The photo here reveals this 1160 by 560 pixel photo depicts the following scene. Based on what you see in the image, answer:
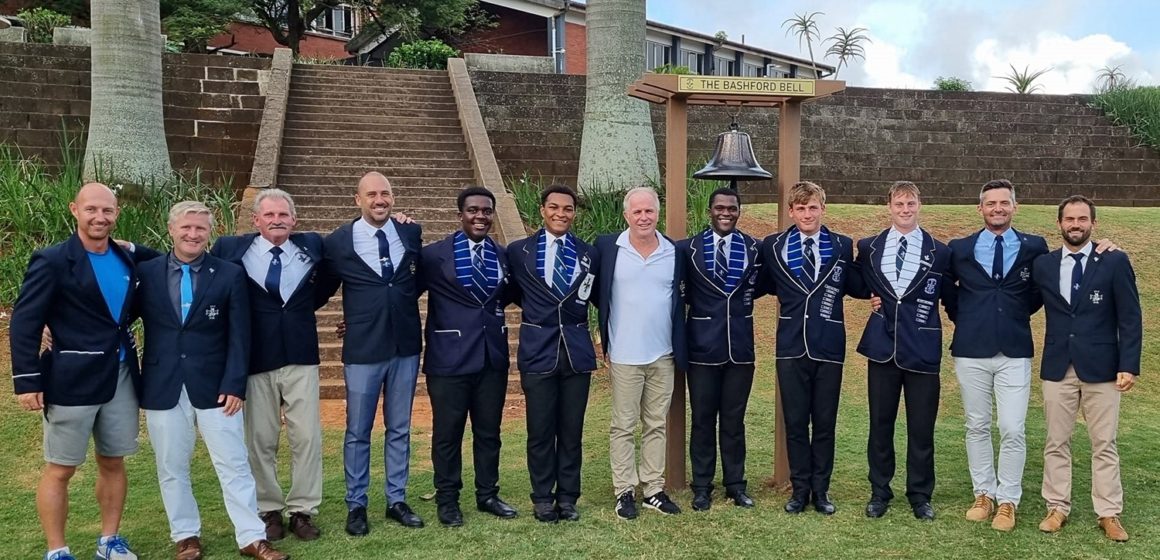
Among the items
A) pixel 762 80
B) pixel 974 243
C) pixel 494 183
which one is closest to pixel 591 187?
pixel 494 183

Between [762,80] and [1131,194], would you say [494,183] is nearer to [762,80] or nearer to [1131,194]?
[762,80]

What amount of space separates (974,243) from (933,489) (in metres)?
1.36

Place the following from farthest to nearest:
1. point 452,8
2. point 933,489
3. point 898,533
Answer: point 452,8, point 933,489, point 898,533

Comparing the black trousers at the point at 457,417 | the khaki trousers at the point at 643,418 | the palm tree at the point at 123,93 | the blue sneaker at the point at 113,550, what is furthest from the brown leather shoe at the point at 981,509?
the palm tree at the point at 123,93

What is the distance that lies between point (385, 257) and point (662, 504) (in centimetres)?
194

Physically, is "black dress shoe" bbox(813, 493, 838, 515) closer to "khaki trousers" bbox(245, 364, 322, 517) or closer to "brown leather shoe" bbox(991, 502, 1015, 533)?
"brown leather shoe" bbox(991, 502, 1015, 533)

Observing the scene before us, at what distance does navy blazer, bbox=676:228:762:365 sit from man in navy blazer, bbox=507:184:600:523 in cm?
52

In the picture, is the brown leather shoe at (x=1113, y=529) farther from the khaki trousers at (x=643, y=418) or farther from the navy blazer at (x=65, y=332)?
the navy blazer at (x=65, y=332)

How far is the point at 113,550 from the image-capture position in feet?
13.3

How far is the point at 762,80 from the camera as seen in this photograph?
5016 millimetres

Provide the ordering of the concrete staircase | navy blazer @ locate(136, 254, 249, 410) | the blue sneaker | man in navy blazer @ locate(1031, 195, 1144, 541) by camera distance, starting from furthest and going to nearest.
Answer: the concrete staircase → man in navy blazer @ locate(1031, 195, 1144, 541) → the blue sneaker → navy blazer @ locate(136, 254, 249, 410)

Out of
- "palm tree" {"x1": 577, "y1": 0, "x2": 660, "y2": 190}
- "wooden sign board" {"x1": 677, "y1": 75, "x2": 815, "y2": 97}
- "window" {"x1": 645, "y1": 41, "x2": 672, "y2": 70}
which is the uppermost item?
"window" {"x1": 645, "y1": 41, "x2": 672, "y2": 70}

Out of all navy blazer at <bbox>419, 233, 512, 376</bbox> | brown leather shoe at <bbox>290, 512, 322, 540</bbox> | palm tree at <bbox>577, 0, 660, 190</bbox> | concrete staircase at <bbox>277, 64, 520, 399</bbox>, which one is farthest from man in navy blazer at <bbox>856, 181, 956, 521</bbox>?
palm tree at <bbox>577, 0, 660, 190</bbox>

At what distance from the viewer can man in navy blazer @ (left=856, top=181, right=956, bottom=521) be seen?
4.57 metres
